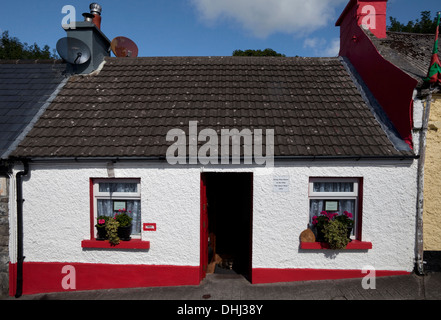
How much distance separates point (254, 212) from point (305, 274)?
1.67 m

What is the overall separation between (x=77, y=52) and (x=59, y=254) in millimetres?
5736

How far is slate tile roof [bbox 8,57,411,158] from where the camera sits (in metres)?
5.38

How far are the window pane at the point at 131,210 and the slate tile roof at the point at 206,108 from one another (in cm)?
109

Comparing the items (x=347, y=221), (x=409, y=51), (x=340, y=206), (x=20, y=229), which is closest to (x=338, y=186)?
(x=340, y=206)

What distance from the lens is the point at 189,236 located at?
5309mm

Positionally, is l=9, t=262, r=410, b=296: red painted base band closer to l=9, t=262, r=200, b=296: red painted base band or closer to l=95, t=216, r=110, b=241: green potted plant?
l=9, t=262, r=200, b=296: red painted base band

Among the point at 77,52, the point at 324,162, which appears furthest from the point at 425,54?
the point at 77,52

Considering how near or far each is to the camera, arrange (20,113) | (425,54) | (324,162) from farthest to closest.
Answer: (425,54), (20,113), (324,162)

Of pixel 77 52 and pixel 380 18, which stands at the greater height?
pixel 380 18

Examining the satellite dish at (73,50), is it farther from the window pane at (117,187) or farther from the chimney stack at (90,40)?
the window pane at (117,187)

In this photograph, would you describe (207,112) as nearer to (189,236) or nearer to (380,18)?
(189,236)

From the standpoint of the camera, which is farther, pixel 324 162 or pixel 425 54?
pixel 425 54

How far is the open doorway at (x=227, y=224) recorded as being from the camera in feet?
20.6

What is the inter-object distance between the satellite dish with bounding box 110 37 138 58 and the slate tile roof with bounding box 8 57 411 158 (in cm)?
85
